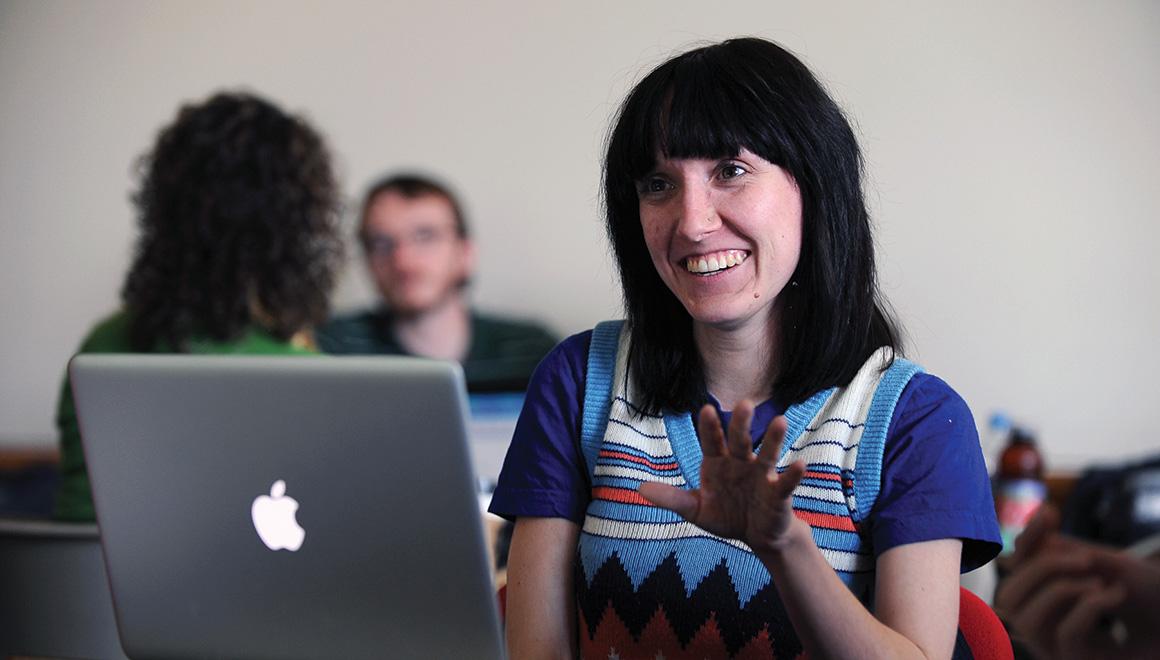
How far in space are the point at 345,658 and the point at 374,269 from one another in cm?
222

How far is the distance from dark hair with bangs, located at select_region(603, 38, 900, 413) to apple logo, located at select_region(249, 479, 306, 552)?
1.35ft

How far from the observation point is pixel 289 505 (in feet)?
3.58

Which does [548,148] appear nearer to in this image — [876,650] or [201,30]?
[201,30]

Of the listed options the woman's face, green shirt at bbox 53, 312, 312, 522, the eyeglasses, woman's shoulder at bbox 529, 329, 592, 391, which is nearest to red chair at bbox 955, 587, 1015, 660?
the woman's face

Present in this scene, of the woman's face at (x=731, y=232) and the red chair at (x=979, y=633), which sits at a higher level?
the woman's face at (x=731, y=232)

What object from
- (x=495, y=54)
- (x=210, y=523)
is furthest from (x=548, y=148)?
(x=210, y=523)

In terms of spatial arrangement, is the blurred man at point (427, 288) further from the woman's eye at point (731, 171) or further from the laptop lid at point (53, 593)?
the woman's eye at point (731, 171)

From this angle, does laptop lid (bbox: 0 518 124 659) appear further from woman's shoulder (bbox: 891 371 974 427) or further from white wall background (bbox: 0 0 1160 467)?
white wall background (bbox: 0 0 1160 467)

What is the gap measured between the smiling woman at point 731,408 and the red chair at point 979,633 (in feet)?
0.23

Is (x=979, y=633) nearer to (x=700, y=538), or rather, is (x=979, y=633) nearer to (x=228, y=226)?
(x=700, y=538)

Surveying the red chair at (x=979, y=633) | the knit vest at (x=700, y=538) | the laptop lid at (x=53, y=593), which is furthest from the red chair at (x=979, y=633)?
the laptop lid at (x=53, y=593)

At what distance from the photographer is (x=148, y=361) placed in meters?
1.11

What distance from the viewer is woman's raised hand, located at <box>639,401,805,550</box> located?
939 mm

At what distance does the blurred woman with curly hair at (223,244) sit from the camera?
2057 millimetres
